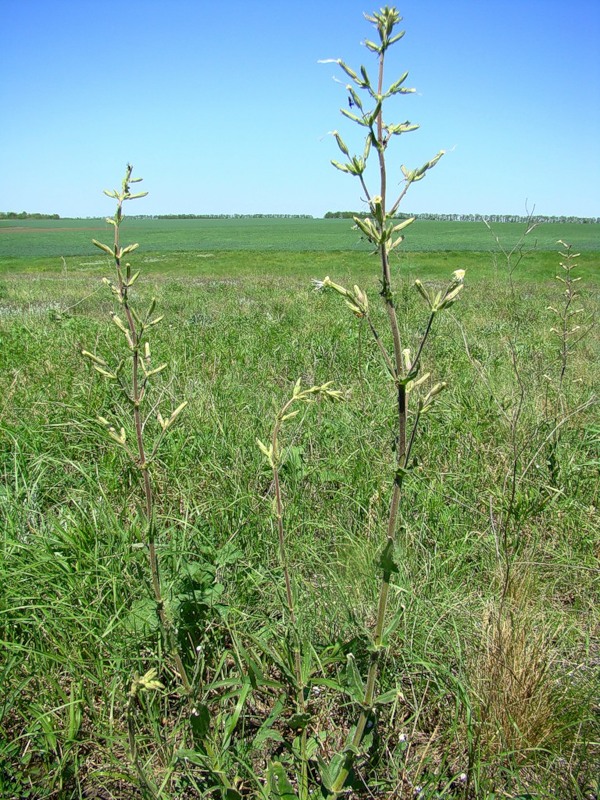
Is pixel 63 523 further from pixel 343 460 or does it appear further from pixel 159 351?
pixel 159 351

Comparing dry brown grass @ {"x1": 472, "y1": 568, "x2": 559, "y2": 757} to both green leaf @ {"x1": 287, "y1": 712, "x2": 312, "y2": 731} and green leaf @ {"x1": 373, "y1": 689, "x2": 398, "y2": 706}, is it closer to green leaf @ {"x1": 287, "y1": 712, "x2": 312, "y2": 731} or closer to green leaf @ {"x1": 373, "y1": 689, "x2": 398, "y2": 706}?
green leaf @ {"x1": 373, "y1": 689, "x2": 398, "y2": 706}

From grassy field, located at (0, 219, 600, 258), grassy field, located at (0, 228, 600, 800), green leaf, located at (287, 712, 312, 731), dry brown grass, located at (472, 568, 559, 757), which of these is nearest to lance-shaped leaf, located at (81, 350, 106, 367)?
grassy field, located at (0, 228, 600, 800)

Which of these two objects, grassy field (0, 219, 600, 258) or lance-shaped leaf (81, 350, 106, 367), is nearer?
lance-shaped leaf (81, 350, 106, 367)

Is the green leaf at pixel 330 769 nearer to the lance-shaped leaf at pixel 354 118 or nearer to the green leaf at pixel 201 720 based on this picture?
the green leaf at pixel 201 720

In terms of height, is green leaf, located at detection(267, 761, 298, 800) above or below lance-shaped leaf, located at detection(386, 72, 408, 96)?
below

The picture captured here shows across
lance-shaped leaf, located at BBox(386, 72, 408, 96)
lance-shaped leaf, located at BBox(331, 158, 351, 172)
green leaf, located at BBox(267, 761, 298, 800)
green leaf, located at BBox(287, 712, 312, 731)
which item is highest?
lance-shaped leaf, located at BBox(386, 72, 408, 96)

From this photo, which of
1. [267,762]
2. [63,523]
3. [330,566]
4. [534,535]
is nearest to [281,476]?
[330,566]

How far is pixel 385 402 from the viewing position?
3916mm

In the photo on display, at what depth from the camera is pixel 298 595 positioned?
82.6 inches

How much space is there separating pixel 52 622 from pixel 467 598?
1.51 metres

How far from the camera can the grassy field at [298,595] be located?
1593 millimetres

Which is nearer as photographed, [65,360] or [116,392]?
[116,392]

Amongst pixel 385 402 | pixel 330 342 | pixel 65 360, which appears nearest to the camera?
pixel 385 402

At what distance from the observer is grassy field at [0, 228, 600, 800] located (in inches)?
62.7
